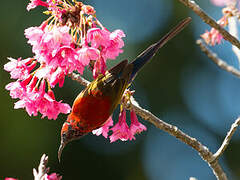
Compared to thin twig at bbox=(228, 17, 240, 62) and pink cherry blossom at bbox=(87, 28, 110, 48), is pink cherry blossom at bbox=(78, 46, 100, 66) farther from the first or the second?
thin twig at bbox=(228, 17, 240, 62)

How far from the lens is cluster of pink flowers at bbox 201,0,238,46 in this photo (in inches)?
115

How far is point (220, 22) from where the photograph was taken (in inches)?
118

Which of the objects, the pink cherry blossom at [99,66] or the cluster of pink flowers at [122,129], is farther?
the cluster of pink flowers at [122,129]

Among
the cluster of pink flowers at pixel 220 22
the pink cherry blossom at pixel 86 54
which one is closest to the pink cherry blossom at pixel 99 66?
the pink cherry blossom at pixel 86 54

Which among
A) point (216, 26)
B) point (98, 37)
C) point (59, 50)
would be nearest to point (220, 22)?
point (216, 26)

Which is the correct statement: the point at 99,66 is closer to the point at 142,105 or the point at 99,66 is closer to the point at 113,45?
the point at 113,45

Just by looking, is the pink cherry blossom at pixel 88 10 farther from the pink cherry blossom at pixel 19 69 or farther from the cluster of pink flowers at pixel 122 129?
the cluster of pink flowers at pixel 122 129

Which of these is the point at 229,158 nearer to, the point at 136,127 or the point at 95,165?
the point at 95,165

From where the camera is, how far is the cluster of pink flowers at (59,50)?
1.97 metres

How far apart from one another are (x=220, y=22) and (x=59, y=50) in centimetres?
151

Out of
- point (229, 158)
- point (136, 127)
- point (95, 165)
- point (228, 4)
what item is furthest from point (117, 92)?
point (229, 158)

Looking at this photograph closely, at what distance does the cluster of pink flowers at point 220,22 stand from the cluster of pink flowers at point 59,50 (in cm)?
113

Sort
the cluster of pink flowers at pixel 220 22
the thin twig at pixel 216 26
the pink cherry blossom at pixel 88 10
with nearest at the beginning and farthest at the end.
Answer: the thin twig at pixel 216 26 → the pink cherry blossom at pixel 88 10 → the cluster of pink flowers at pixel 220 22

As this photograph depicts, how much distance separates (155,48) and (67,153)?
417 cm
